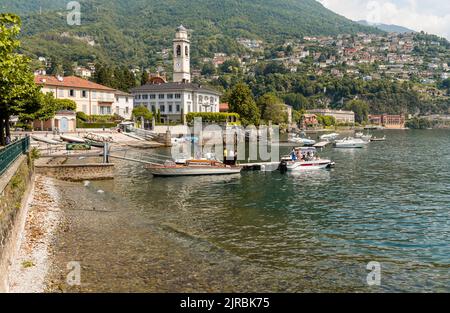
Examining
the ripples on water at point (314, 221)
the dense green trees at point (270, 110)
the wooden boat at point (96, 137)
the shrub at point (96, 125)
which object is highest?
the dense green trees at point (270, 110)

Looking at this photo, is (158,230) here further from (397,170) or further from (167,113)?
(167,113)

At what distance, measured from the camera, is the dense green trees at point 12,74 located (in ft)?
63.1

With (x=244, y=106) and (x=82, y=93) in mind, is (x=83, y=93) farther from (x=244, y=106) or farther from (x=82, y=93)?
(x=244, y=106)

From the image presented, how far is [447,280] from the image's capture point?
692 inches

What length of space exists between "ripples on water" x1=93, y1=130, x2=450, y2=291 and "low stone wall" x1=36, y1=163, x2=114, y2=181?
9.56 feet

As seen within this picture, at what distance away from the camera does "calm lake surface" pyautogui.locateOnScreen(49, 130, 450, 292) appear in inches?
672

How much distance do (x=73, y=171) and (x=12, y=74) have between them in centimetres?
1914

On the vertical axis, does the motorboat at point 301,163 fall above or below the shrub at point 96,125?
below

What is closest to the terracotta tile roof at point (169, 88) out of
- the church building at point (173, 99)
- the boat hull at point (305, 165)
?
the church building at point (173, 99)

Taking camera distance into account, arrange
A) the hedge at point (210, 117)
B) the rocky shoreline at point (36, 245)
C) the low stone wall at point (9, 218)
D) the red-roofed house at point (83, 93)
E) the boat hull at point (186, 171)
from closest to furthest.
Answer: the low stone wall at point (9, 218), the rocky shoreline at point (36, 245), the boat hull at point (186, 171), the red-roofed house at point (83, 93), the hedge at point (210, 117)

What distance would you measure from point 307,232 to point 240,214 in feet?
19.0

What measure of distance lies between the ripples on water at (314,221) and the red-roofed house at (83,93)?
52.3 meters

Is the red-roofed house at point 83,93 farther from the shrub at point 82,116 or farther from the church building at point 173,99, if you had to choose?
the church building at point 173,99

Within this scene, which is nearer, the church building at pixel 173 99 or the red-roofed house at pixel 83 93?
the red-roofed house at pixel 83 93
